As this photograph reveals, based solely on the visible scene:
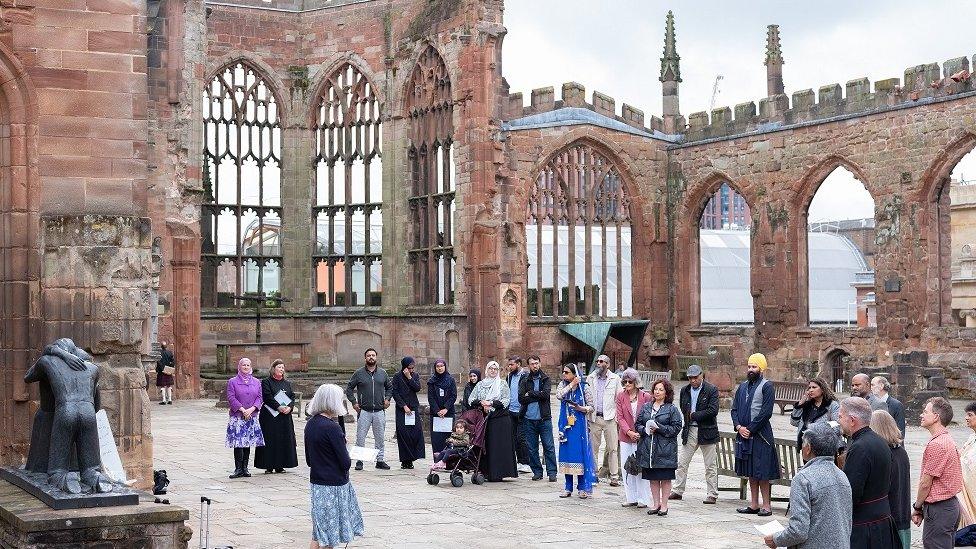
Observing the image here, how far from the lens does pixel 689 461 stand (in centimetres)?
1373

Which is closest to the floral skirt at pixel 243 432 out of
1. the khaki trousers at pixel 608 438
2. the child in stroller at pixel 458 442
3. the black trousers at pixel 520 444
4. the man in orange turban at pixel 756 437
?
the child in stroller at pixel 458 442

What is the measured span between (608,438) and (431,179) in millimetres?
17516

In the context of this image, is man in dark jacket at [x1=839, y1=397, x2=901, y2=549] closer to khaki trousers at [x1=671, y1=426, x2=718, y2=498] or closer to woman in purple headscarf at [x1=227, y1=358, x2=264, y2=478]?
khaki trousers at [x1=671, y1=426, x2=718, y2=498]

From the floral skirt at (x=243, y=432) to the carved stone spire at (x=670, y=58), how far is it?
22317 millimetres

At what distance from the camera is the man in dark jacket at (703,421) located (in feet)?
43.5

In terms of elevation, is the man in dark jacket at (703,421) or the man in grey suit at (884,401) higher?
the man in grey suit at (884,401)

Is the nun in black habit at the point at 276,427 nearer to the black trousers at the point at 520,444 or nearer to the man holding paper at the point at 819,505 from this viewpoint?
the black trousers at the point at 520,444

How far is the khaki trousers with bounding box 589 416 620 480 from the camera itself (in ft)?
48.4

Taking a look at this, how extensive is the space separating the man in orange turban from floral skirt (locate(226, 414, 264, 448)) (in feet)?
18.7

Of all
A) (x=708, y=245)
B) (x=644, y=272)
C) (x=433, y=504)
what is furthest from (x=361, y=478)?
(x=708, y=245)

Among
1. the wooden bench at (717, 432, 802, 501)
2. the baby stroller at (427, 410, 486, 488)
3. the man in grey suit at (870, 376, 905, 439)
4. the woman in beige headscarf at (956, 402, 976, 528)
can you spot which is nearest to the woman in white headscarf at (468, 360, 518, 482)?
the baby stroller at (427, 410, 486, 488)

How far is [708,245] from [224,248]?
76.2 feet

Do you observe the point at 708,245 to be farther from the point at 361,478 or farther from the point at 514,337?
the point at 361,478

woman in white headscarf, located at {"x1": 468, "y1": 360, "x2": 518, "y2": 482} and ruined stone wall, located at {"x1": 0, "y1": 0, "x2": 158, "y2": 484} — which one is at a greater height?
ruined stone wall, located at {"x1": 0, "y1": 0, "x2": 158, "y2": 484}
